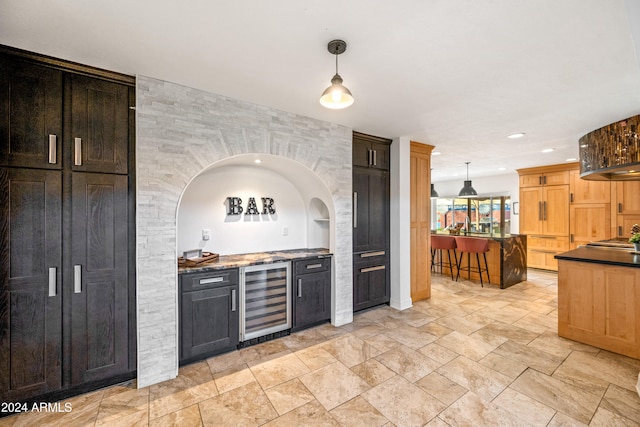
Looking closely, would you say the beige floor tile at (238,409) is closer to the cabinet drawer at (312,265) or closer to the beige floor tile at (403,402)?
the beige floor tile at (403,402)

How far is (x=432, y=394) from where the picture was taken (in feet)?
7.28

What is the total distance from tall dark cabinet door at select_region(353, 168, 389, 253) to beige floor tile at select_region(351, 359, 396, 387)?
1542 mm

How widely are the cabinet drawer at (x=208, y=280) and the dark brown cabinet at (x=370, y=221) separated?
1.74 m

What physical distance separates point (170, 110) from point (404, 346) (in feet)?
11.1

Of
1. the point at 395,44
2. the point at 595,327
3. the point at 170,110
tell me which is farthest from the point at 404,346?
the point at 170,110

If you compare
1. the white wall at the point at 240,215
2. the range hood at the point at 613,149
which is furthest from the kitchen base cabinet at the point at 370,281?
the range hood at the point at 613,149

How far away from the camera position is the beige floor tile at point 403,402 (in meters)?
1.96

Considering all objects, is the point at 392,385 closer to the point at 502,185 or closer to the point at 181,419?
the point at 181,419

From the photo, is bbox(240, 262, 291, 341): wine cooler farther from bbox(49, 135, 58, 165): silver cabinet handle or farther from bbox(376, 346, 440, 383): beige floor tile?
bbox(49, 135, 58, 165): silver cabinet handle

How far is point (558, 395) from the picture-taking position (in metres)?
2.20

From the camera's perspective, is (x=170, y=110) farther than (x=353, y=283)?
No

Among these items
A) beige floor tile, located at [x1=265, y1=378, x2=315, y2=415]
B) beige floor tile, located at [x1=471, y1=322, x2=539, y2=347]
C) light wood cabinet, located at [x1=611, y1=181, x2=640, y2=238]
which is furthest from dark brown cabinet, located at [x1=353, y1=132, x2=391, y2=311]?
light wood cabinet, located at [x1=611, y1=181, x2=640, y2=238]

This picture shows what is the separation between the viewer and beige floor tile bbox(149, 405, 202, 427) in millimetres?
1902

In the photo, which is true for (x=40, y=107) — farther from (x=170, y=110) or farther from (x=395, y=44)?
(x=395, y=44)
